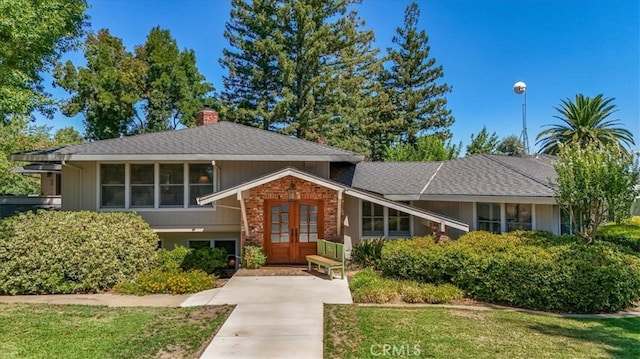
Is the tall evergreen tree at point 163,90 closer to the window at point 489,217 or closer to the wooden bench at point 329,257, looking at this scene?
the wooden bench at point 329,257

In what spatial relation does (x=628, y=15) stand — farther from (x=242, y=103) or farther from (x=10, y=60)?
(x=242, y=103)

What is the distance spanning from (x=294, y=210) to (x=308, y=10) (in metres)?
19.0

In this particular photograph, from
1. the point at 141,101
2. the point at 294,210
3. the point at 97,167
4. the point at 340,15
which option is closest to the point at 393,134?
the point at 340,15

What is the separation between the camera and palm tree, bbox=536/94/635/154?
28797 mm

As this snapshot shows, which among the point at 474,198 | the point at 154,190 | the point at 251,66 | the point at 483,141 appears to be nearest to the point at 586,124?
the point at 483,141

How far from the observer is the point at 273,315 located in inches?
291

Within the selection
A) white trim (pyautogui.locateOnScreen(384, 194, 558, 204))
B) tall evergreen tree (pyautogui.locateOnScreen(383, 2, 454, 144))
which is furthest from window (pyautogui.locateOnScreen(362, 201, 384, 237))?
tall evergreen tree (pyautogui.locateOnScreen(383, 2, 454, 144))

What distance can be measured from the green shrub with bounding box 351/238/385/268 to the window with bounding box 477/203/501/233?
3152 millimetres

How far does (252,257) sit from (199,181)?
10.7 feet

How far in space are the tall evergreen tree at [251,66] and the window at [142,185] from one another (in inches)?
572

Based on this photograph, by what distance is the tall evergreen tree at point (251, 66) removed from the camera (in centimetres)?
2719

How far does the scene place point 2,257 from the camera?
947cm

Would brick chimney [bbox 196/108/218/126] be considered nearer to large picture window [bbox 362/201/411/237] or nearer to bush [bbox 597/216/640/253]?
large picture window [bbox 362/201/411/237]

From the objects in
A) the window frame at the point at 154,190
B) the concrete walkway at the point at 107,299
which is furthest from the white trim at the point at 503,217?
the concrete walkway at the point at 107,299
